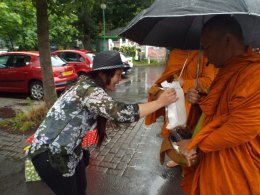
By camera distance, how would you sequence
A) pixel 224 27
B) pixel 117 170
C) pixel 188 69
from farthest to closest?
pixel 117 170
pixel 188 69
pixel 224 27

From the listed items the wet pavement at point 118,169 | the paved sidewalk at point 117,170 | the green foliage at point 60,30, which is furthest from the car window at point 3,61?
the green foliage at point 60,30

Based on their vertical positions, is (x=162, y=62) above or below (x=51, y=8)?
below

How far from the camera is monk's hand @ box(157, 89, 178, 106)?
2.25 meters

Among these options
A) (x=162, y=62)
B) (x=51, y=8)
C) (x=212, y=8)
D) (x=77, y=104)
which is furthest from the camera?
(x=162, y=62)

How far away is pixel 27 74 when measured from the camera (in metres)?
9.70

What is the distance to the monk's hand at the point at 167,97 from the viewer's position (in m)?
2.25

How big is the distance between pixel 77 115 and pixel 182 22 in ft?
4.31

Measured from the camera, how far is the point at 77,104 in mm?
2252

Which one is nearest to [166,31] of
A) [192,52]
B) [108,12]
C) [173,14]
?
[192,52]

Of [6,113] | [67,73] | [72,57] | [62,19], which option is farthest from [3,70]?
[62,19]

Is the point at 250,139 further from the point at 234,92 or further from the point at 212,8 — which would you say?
the point at 212,8

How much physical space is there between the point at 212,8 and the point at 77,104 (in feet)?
3.77

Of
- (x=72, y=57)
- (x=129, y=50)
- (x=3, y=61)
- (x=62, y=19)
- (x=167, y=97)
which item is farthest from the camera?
(x=129, y=50)

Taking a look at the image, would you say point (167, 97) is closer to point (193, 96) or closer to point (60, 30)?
point (193, 96)
